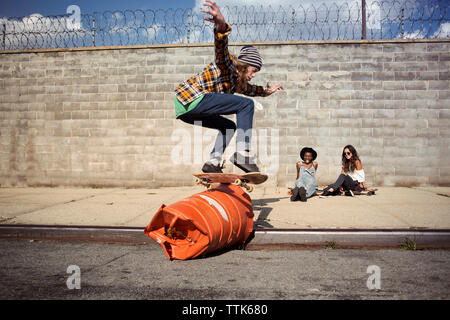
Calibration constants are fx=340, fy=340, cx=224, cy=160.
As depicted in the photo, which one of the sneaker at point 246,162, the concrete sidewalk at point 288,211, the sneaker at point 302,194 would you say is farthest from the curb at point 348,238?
the sneaker at point 302,194

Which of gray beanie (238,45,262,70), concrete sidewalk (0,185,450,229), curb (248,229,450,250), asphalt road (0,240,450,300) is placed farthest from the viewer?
concrete sidewalk (0,185,450,229)

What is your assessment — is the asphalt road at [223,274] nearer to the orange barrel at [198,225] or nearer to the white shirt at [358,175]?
the orange barrel at [198,225]

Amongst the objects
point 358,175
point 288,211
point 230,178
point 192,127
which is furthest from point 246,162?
point 192,127

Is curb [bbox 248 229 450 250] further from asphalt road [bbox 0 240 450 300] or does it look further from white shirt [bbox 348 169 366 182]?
white shirt [bbox 348 169 366 182]

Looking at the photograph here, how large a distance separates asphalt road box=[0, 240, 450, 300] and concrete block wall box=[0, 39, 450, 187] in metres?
4.96

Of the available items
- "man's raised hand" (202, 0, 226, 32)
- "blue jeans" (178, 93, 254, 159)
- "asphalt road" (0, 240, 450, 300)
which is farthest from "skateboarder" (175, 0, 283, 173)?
"asphalt road" (0, 240, 450, 300)

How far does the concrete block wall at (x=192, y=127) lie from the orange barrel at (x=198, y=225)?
496cm

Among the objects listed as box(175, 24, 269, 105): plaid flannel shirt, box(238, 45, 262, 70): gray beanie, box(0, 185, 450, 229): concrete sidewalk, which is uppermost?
box(238, 45, 262, 70): gray beanie

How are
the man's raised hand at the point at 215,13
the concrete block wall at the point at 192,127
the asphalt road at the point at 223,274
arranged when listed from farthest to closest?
the concrete block wall at the point at 192,127
the man's raised hand at the point at 215,13
the asphalt road at the point at 223,274

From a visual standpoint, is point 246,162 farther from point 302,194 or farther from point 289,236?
point 302,194

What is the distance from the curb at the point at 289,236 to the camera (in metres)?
3.23

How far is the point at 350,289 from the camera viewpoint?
2.16m

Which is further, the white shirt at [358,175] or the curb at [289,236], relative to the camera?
the white shirt at [358,175]

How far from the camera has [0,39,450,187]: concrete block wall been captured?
7.82m
